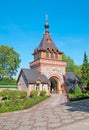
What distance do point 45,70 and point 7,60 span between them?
18776mm

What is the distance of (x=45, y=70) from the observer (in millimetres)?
39719

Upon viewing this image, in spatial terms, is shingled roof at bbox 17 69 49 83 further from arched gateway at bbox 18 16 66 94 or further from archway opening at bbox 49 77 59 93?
archway opening at bbox 49 77 59 93

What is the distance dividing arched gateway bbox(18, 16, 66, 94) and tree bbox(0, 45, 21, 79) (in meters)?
12.7

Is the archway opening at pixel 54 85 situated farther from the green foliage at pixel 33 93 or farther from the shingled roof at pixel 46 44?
the green foliage at pixel 33 93

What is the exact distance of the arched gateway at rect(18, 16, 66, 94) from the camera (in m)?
36.6

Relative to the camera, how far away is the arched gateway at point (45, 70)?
36625 millimetres

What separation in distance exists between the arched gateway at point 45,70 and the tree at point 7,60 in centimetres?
1269

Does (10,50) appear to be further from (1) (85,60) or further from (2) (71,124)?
(2) (71,124)

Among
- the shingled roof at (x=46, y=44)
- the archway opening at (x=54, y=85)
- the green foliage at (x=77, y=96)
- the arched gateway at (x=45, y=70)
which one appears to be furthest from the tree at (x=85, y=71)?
the shingled roof at (x=46, y=44)

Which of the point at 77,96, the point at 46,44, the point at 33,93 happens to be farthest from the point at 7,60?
the point at 77,96

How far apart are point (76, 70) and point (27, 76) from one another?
121ft

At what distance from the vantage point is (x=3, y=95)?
31.6m

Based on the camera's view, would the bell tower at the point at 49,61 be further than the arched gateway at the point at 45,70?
Yes

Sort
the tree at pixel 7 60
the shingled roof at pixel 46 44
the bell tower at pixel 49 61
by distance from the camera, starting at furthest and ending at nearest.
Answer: the tree at pixel 7 60 < the shingled roof at pixel 46 44 < the bell tower at pixel 49 61
